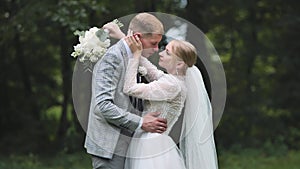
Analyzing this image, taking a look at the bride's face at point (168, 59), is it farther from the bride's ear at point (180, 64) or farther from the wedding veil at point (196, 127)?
the wedding veil at point (196, 127)

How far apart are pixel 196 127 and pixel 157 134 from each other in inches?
13.7

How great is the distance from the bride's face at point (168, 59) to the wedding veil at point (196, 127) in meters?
0.20

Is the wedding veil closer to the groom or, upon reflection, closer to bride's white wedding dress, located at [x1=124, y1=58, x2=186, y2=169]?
bride's white wedding dress, located at [x1=124, y1=58, x2=186, y2=169]

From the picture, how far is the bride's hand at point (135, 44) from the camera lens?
14.0 feet

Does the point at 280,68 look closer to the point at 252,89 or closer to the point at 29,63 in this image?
the point at 252,89

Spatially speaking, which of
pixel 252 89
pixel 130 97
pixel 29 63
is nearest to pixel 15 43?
pixel 29 63

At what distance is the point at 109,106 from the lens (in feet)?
13.6

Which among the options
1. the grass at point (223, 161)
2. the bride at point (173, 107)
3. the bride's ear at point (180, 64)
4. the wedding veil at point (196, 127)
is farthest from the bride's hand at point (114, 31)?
the grass at point (223, 161)

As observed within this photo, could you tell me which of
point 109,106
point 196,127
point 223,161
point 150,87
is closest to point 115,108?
point 109,106

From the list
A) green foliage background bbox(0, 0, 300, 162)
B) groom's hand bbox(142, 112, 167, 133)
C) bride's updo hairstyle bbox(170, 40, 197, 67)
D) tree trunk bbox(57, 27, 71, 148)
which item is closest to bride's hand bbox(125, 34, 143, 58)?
bride's updo hairstyle bbox(170, 40, 197, 67)

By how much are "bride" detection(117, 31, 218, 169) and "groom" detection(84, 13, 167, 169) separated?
0.06 metres

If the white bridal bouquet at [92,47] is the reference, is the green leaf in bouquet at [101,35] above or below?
above

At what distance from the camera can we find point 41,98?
12492 mm

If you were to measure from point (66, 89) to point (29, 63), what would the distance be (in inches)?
39.9
